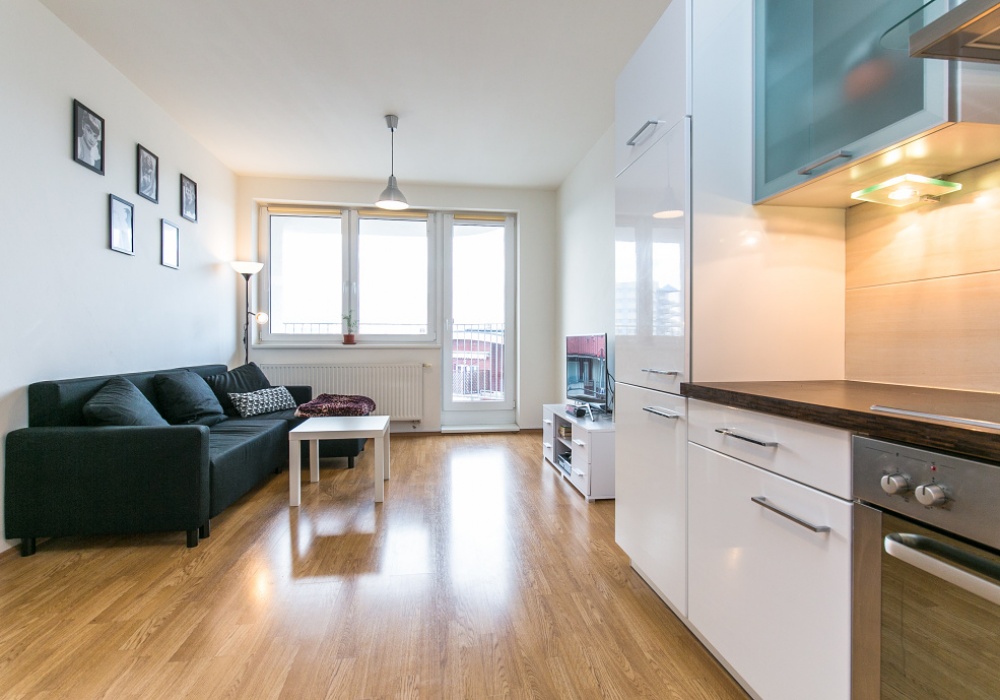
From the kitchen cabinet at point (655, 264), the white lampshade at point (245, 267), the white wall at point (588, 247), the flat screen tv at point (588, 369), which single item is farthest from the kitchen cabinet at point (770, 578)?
the white lampshade at point (245, 267)

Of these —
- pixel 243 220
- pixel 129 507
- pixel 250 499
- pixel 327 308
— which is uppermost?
pixel 243 220

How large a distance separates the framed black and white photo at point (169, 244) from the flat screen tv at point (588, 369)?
3.25m

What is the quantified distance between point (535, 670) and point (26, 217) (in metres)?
3.10

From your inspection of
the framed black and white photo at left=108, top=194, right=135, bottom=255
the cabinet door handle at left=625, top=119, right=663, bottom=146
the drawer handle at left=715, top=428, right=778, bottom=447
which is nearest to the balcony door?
the framed black and white photo at left=108, top=194, right=135, bottom=255

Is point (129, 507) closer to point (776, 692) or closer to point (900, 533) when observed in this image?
point (776, 692)

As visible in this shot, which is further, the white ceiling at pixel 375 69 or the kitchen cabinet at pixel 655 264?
the white ceiling at pixel 375 69

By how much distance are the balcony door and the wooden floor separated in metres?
2.74

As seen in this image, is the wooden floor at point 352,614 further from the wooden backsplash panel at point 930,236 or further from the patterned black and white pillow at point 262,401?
the wooden backsplash panel at point 930,236

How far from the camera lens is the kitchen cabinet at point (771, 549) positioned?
95 cm

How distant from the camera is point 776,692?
1.11 meters

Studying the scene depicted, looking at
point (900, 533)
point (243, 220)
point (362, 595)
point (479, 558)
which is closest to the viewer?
point (900, 533)

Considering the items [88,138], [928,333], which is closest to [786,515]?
[928,333]

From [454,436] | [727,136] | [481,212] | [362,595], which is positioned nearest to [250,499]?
[362,595]

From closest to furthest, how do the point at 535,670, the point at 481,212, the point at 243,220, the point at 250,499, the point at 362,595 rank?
the point at 535,670, the point at 362,595, the point at 250,499, the point at 243,220, the point at 481,212
